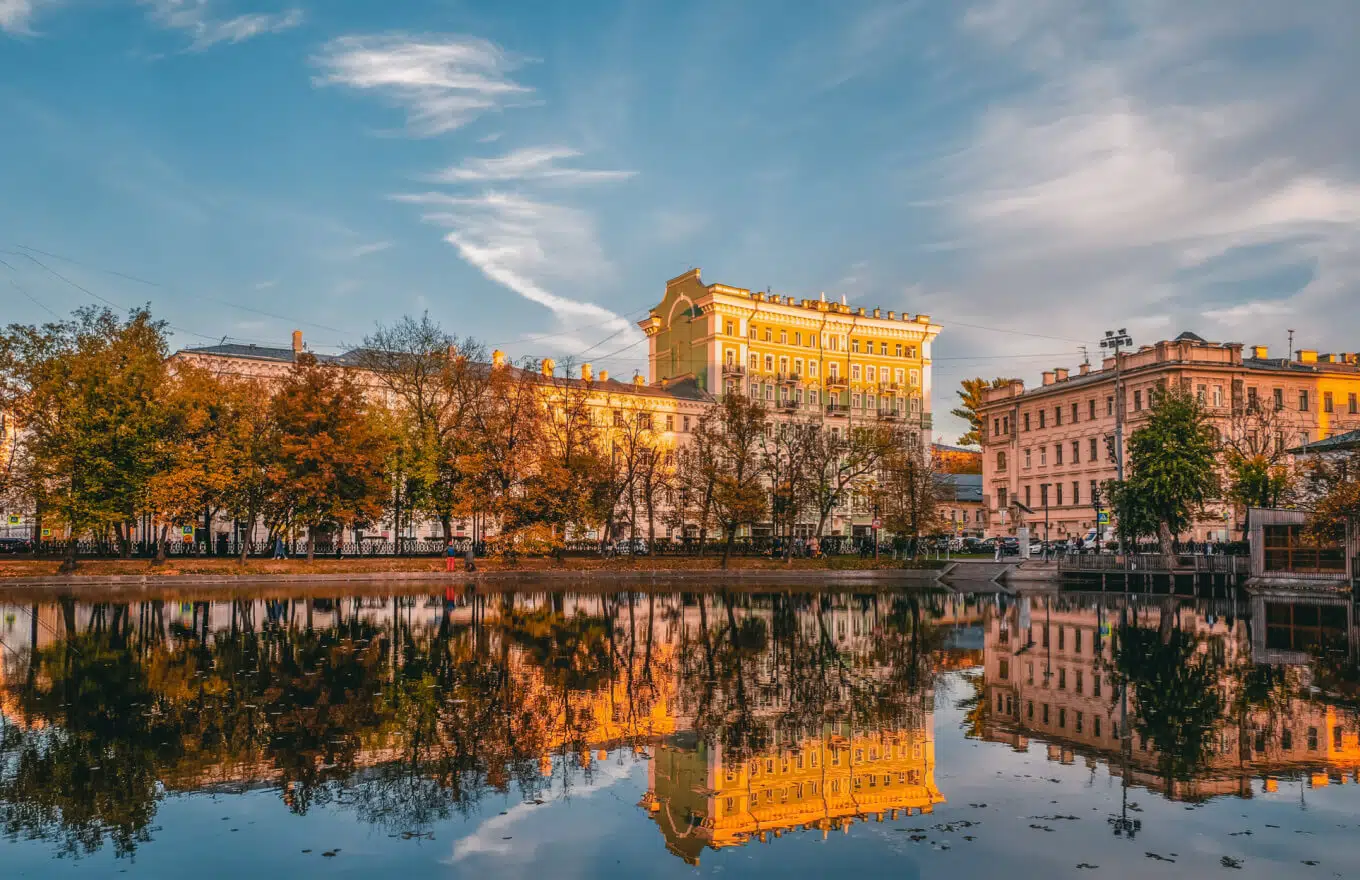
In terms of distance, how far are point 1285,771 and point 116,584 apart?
163 feet

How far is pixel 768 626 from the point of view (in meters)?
30.7

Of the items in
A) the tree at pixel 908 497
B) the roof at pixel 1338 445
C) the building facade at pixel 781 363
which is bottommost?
the tree at pixel 908 497

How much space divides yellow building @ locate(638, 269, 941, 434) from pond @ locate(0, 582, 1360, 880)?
7015cm

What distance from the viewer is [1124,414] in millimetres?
82688

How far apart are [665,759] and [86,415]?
156ft

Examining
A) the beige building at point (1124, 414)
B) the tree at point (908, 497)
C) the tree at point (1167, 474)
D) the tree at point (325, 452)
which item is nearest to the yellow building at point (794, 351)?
the beige building at point (1124, 414)

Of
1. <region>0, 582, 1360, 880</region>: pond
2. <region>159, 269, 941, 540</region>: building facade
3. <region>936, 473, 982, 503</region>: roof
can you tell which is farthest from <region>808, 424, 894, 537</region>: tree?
<region>936, 473, 982, 503</region>: roof

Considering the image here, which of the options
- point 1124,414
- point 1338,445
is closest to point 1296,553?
point 1338,445

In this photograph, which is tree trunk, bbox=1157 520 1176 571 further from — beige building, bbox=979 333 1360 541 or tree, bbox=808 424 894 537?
tree, bbox=808 424 894 537

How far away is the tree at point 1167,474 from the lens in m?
56.4

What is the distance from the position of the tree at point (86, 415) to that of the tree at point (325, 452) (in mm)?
6325

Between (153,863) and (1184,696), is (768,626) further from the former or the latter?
(153,863)

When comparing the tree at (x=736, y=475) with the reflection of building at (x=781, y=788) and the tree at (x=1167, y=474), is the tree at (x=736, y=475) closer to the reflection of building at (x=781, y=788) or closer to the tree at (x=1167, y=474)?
the tree at (x=1167, y=474)

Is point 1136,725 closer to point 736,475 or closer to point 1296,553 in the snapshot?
point 1296,553
